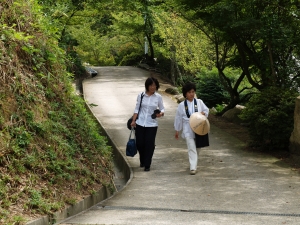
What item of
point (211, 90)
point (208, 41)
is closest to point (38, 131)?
point (208, 41)

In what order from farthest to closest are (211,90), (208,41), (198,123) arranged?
(211,90), (208,41), (198,123)

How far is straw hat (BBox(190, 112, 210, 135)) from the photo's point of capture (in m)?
10.6

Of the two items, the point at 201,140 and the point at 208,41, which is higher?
the point at 208,41

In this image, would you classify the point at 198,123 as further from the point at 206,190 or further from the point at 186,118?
the point at 206,190

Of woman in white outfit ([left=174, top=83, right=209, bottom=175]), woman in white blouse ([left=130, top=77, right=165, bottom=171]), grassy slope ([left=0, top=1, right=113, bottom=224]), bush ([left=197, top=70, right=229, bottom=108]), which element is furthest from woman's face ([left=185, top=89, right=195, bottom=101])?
bush ([left=197, top=70, right=229, bottom=108])

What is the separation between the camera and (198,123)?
10.7m

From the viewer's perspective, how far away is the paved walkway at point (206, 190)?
289 inches

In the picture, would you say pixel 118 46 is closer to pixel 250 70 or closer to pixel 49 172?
pixel 250 70

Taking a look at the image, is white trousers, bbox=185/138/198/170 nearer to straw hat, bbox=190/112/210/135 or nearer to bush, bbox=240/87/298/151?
straw hat, bbox=190/112/210/135

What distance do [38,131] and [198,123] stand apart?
334 cm

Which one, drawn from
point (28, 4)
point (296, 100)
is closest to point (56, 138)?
point (28, 4)

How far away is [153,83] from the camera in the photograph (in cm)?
1081

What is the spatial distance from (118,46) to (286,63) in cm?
2922

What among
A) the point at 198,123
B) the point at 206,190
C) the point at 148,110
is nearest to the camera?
the point at 206,190
